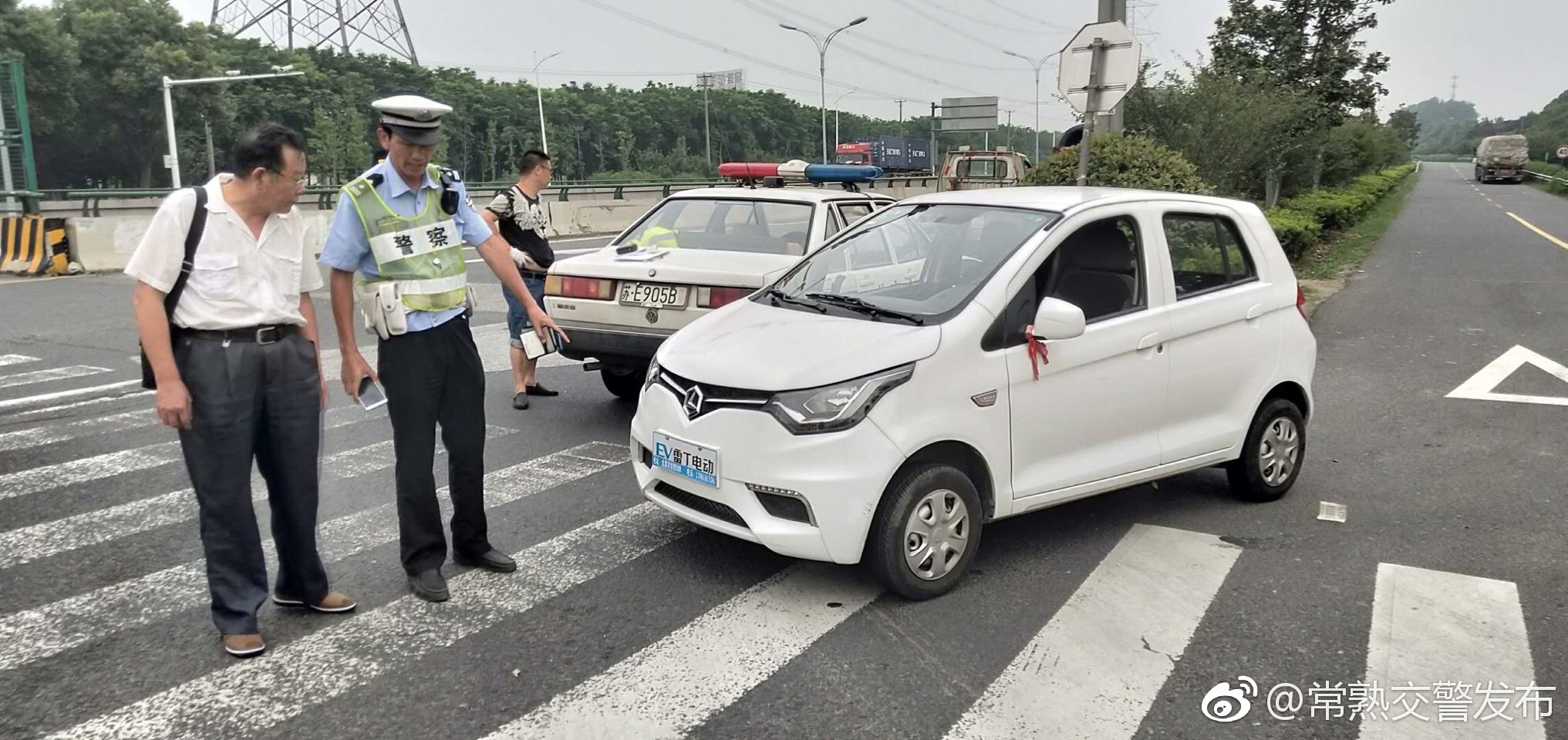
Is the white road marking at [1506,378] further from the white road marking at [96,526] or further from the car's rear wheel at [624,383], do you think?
the white road marking at [96,526]

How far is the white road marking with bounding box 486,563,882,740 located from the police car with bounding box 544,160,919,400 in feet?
8.25

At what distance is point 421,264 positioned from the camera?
428cm

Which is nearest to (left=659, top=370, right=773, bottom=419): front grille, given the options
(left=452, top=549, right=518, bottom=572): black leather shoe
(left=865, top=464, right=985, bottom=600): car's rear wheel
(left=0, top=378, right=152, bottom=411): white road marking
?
(left=865, top=464, right=985, bottom=600): car's rear wheel

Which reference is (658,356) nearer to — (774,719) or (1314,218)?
(774,719)

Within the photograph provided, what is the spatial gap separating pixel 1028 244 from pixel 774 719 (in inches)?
91.5

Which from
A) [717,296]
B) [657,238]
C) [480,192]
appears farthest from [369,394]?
[480,192]

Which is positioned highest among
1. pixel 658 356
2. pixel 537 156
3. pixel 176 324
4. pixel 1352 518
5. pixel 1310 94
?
pixel 1310 94

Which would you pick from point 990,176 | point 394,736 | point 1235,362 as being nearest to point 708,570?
point 394,736

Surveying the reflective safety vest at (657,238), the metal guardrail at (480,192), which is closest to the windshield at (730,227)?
the reflective safety vest at (657,238)

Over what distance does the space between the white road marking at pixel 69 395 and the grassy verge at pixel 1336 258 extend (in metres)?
11.9

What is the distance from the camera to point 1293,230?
1702 centimetres

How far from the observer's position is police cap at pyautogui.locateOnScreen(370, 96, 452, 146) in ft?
13.5

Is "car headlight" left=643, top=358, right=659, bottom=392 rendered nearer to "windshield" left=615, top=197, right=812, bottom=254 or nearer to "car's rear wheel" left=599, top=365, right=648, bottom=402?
"windshield" left=615, top=197, right=812, bottom=254

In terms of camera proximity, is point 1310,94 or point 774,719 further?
point 1310,94
